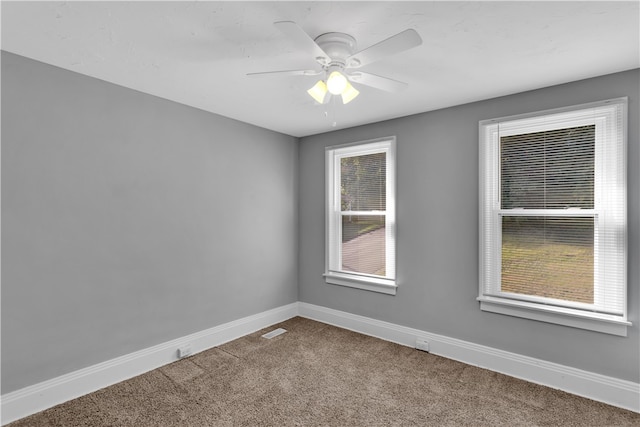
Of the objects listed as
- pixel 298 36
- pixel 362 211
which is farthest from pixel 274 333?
pixel 298 36

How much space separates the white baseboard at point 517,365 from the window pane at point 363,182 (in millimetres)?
1303

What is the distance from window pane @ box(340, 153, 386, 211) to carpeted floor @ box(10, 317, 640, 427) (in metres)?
1.61

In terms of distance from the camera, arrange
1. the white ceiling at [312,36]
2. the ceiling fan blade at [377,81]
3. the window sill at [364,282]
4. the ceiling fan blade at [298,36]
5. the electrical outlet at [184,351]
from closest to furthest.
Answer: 1. the ceiling fan blade at [298,36]
2. the white ceiling at [312,36]
3. the ceiling fan blade at [377,81]
4. the electrical outlet at [184,351]
5. the window sill at [364,282]

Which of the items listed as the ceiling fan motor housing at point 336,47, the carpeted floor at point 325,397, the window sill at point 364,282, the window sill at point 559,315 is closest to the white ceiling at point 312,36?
the ceiling fan motor housing at point 336,47

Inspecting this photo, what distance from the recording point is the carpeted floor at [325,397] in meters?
2.16

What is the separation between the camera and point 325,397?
2.43 meters

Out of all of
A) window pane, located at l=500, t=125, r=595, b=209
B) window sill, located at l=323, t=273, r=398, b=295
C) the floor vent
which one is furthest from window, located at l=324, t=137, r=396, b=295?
window pane, located at l=500, t=125, r=595, b=209

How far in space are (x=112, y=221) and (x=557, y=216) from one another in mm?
3578

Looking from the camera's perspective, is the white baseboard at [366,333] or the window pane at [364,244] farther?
the window pane at [364,244]

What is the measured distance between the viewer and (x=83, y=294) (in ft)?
7.99

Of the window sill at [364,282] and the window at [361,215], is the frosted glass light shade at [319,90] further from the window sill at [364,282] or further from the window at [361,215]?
the window sill at [364,282]

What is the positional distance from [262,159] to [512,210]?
2647 mm

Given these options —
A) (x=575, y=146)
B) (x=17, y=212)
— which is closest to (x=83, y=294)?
(x=17, y=212)

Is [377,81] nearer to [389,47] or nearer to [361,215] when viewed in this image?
[389,47]
